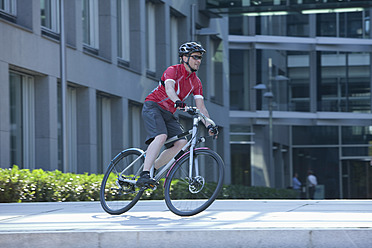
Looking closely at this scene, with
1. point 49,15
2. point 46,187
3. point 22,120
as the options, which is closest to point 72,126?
point 22,120

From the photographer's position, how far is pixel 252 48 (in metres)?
42.8

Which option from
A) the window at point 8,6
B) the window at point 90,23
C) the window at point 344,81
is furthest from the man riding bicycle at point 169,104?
the window at point 344,81

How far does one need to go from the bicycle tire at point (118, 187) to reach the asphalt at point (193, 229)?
128 mm

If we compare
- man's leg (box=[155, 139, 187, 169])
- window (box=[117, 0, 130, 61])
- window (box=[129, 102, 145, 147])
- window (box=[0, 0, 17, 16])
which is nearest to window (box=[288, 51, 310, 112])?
window (box=[129, 102, 145, 147])

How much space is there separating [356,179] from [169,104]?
1740 inches

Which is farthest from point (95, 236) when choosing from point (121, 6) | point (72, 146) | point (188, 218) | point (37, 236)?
point (121, 6)

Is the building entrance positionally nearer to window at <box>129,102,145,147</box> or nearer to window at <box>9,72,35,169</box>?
window at <box>129,102,145,147</box>

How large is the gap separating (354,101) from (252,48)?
7.38 m

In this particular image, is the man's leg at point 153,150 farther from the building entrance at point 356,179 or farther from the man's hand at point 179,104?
the building entrance at point 356,179

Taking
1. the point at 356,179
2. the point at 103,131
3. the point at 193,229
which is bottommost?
the point at 356,179

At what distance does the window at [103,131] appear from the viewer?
73.8 feet

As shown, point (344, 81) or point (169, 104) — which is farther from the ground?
point (344, 81)

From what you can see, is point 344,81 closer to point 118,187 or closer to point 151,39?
point 151,39

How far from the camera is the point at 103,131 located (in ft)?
74.8
